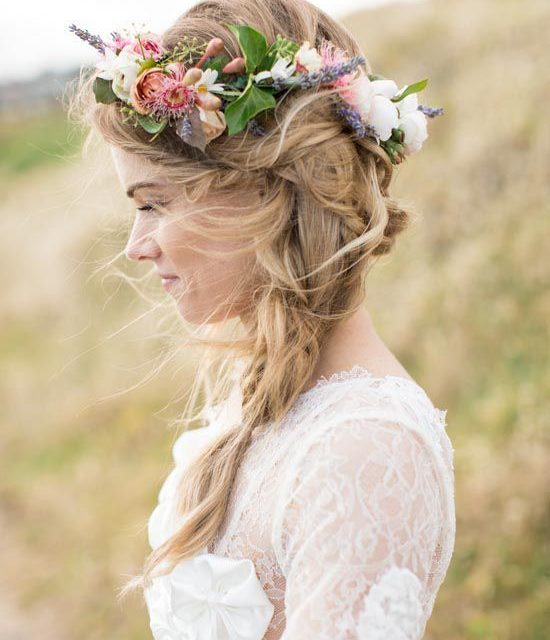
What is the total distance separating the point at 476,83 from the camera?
923 centimetres

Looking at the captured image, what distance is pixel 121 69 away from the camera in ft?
6.94

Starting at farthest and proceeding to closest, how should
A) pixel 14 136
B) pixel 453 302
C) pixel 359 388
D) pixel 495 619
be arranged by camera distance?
pixel 14 136 < pixel 453 302 < pixel 495 619 < pixel 359 388

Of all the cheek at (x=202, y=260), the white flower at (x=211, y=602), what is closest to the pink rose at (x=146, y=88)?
the cheek at (x=202, y=260)

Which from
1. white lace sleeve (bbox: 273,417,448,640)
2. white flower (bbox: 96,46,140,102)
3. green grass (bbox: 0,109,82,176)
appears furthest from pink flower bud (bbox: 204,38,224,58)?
green grass (bbox: 0,109,82,176)

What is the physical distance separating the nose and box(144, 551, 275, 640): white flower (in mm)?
785

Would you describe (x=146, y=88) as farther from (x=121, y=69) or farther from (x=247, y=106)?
(x=247, y=106)

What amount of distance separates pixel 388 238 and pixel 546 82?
668 cm

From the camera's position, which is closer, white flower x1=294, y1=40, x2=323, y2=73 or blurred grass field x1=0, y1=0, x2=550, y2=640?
white flower x1=294, y1=40, x2=323, y2=73

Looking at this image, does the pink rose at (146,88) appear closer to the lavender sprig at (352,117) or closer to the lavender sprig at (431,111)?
the lavender sprig at (352,117)

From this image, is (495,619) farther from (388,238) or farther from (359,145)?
(359,145)

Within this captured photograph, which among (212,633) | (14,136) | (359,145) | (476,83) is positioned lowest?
(14,136)

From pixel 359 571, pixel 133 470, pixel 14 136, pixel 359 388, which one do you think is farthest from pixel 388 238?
pixel 14 136

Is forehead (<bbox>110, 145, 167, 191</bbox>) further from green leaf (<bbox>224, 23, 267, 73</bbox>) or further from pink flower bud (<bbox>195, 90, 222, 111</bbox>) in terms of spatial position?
green leaf (<bbox>224, 23, 267, 73</bbox>)

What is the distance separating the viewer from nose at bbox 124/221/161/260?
2098 mm
